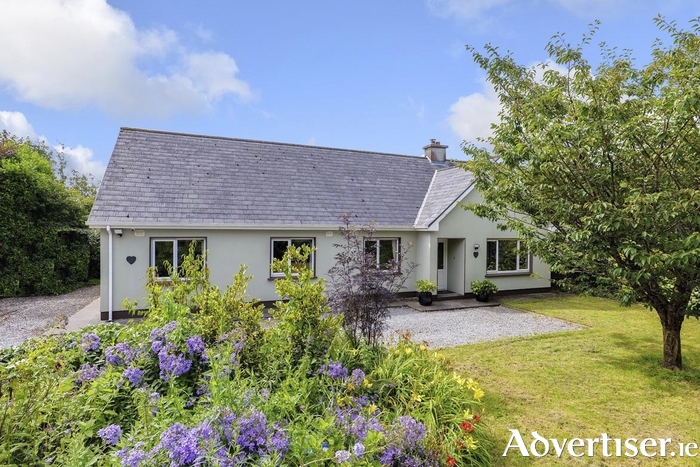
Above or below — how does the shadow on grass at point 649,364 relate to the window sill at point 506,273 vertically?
below

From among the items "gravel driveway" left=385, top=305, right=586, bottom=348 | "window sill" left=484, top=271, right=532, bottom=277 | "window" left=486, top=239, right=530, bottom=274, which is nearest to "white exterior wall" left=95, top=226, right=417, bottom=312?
"gravel driveway" left=385, top=305, right=586, bottom=348

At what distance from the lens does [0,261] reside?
14367 mm

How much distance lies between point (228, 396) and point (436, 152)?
19355mm

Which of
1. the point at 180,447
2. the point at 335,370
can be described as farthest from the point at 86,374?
the point at 335,370

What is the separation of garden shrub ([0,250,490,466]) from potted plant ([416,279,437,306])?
8004 mm

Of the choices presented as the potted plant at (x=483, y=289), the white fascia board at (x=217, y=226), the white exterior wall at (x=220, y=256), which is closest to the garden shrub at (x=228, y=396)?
the white exterior wall at (x=220, y=256)

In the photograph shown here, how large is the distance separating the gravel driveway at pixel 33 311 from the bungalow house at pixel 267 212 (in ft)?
6.35

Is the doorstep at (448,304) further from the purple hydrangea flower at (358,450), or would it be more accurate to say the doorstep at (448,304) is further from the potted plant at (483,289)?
the purple hydrangea flower at (358,450)

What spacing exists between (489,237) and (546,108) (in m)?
9.15

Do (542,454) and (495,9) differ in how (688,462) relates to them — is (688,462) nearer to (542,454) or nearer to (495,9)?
(542,454)

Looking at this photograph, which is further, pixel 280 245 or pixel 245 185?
pixel 245 185

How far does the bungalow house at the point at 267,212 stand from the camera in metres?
12.0

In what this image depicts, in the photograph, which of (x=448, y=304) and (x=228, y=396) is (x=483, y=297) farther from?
(x=228, y=396)

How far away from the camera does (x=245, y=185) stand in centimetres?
1464
